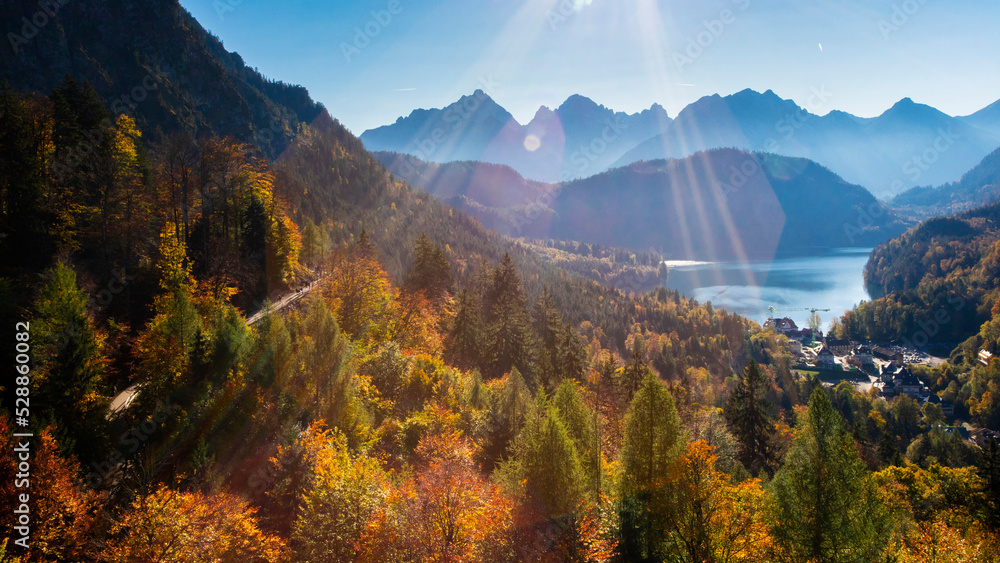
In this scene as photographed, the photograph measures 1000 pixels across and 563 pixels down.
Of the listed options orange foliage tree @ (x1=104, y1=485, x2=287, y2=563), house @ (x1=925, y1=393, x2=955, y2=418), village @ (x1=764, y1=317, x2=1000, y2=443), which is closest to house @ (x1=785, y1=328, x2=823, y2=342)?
village @ (x1=764, y1=317, x2=1000, y2=443)

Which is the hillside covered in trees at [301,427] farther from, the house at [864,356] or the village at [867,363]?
the house at [864,356]

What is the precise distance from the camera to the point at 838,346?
178 m

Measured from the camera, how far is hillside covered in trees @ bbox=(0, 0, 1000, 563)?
1808cm

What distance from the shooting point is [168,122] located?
12219cm

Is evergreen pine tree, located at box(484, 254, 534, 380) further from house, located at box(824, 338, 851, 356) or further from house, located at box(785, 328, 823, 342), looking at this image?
house, located at box(824, 338, 851, 356)

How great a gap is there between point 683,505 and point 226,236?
157 feet

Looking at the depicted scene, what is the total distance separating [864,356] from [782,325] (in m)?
30.7

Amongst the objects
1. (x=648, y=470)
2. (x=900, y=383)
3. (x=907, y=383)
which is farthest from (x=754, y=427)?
(x=907, y=383)

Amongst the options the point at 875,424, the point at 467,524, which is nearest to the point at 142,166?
the point at 467,524

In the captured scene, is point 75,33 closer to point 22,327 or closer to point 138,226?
point 138,226

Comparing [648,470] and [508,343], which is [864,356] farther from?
[648,470]

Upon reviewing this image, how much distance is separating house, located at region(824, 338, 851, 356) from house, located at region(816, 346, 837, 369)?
999 centimetres

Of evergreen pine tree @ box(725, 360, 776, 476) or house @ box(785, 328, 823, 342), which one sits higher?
evergreen pine tree @ box(725, 360, 776, 476)

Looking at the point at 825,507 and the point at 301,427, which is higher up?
the point at 301,427
